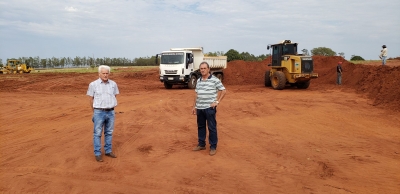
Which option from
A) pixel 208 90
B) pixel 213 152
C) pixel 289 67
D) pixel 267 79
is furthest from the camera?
pixel 267 79

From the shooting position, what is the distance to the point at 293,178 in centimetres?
512

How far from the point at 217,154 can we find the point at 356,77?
55.3 ft

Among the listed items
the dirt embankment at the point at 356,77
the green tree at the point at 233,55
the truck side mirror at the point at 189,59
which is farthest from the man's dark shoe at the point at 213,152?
the green tree at the point at 233,55

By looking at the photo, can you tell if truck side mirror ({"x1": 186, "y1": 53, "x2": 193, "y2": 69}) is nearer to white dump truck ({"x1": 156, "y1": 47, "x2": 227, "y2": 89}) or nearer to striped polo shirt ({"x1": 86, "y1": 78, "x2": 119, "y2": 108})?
white dump truck ({"x1": 156, "y1": 47, "x2": 227, "y2": 89})

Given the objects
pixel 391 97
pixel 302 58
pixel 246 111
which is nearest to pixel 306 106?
pixel 246 111

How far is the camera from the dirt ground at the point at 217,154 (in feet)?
16.2

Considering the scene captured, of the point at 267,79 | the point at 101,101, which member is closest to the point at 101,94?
the point at 101,101

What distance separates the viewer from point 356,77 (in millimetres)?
20188

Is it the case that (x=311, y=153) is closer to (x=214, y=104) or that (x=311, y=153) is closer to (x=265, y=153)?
(x=265, y=153)

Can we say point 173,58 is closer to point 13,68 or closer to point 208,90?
point 208,90

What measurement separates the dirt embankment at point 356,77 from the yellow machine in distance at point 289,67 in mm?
2662

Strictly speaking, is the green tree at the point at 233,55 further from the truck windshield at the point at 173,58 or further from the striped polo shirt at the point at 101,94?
the striped polo shirt at the point at 101,94

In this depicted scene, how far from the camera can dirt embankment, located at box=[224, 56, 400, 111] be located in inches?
533

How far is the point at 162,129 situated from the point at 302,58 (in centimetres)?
1158
